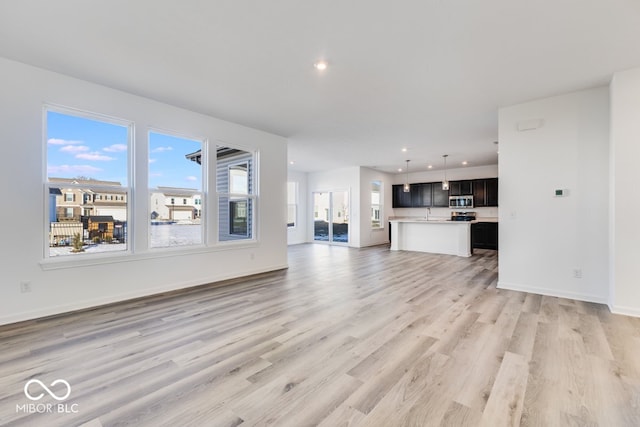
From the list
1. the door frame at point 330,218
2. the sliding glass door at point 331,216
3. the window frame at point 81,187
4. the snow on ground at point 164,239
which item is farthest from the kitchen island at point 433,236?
the window frame at point 81,187

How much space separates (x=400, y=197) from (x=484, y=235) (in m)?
3.24

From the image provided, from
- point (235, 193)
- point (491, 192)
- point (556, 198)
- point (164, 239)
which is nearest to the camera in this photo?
point (556, 198)

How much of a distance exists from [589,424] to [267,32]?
3.56 metres

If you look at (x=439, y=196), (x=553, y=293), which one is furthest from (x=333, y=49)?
(x=439, y=196)

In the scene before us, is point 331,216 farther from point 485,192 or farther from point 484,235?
point 485,192

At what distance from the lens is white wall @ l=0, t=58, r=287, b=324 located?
300 centimetres

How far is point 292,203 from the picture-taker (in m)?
10.3

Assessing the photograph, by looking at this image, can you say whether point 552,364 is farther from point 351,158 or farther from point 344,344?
point 351,158

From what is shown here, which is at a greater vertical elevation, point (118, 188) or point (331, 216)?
point (118, 188)

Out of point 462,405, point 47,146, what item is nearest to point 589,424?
point 462,405

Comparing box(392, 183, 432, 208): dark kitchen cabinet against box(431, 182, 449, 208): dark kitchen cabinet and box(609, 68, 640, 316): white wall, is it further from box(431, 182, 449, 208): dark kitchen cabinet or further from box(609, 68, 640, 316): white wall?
box(609, 68, 640, 316): white wall

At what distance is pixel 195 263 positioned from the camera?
454 centimetres

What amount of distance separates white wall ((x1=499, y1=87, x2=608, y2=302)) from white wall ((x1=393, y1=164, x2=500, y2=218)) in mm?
5547

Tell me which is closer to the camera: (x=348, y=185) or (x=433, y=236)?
(x=433, y=236)
